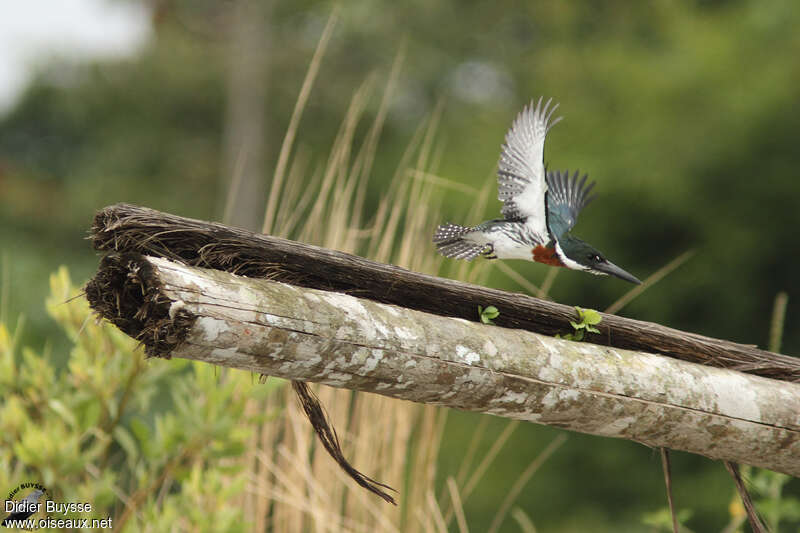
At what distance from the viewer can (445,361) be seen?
4.32ft

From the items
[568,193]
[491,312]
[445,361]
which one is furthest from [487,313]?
[568,193]

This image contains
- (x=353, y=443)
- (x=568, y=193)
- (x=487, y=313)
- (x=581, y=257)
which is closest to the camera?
(x=487, y=313)

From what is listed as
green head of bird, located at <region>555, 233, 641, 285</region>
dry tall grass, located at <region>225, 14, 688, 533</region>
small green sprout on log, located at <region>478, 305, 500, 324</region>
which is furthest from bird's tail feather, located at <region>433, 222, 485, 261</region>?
dry tall grass, located at <region>225, 14, 688, 533</region>

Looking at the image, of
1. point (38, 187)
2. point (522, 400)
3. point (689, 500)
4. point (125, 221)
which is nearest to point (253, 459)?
point (522, 400)

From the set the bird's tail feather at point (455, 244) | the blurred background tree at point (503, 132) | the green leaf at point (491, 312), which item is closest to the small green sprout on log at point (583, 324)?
the green leaf at point (491, 312)

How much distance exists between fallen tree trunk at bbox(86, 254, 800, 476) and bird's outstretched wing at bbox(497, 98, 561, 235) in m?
0.30

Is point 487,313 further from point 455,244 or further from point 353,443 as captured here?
point 353,443

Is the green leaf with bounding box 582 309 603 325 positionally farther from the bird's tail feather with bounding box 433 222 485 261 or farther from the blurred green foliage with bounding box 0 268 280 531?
the blurred green foliage with bounding box 0 268 280 531

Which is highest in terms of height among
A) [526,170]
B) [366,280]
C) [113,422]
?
[526,170]

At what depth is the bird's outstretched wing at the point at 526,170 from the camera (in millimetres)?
1647

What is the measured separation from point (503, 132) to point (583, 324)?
5400mm

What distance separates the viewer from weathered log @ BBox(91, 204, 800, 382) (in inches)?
47.2

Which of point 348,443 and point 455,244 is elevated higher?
point 455,244

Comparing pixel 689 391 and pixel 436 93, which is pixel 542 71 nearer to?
pixel 436 93
